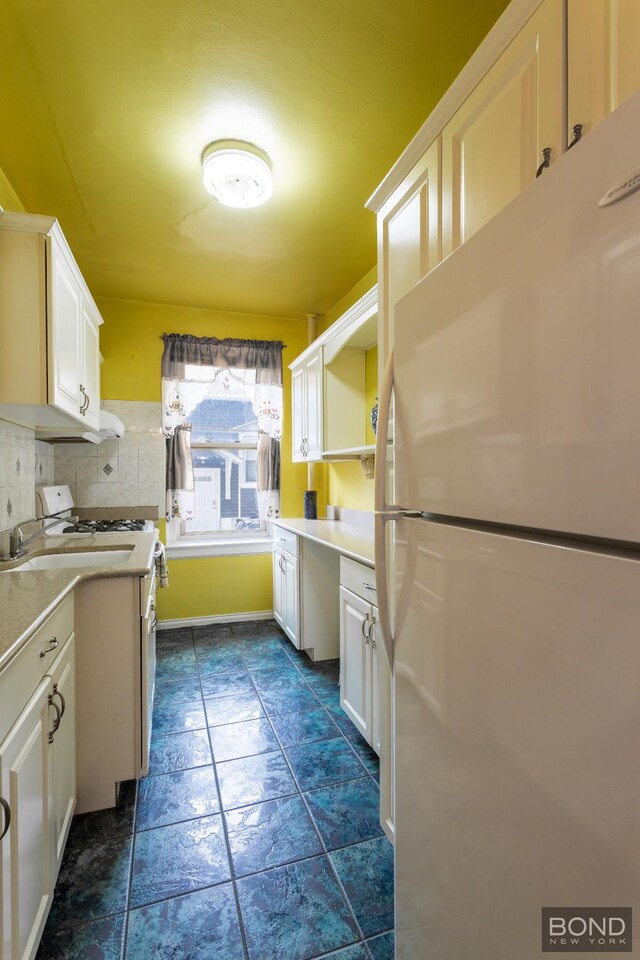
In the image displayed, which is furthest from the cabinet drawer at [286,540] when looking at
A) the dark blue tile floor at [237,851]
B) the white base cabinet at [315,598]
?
the dark blue tile floor at [237,851]

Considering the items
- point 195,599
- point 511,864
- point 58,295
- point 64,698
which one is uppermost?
point 58,295

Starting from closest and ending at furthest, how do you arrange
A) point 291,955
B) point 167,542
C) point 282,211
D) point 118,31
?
point 291,955 < point 118,31 < point 282,211 < point 167,542

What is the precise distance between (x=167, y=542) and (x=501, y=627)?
343cm

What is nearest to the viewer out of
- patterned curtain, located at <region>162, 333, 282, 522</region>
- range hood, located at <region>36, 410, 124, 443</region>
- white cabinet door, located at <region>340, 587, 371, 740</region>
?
white cabinet door, located at <region>340, 587, 371, 740</region>

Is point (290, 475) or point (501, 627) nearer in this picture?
point (501, 627)

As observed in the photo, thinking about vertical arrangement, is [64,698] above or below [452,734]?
below

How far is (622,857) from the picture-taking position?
46 centimetres

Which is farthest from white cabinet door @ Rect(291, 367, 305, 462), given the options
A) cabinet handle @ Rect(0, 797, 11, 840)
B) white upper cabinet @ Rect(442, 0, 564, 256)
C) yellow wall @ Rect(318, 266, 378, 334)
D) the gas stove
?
cabinet handle @ Rect(0, 797, 11, 840)

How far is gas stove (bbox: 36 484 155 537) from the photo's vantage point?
8.80 ft

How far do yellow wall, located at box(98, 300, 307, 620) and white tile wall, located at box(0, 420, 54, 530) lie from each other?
3.65 feet

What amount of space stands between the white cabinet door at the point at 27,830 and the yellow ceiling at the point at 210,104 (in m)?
2.02

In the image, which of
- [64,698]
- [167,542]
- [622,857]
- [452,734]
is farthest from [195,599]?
Result: [622,857]

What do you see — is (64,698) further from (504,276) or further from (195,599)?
(195,599)

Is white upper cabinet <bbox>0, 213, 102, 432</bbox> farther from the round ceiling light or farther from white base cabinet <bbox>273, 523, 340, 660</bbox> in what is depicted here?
white base cabinet <bbox>273, 523, 340, 660</bbox>
